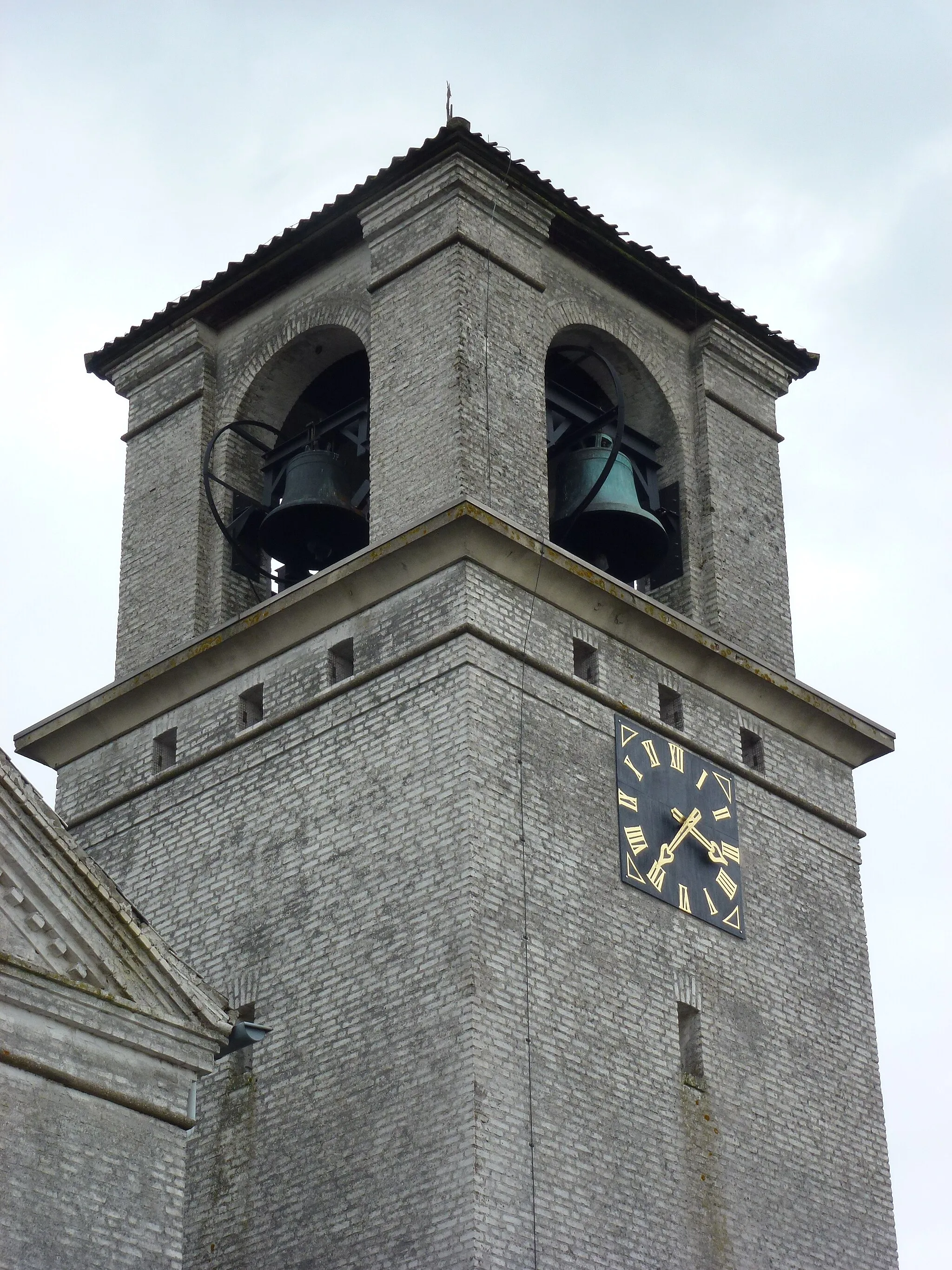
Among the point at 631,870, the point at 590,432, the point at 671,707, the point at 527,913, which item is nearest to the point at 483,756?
the point at 527,913

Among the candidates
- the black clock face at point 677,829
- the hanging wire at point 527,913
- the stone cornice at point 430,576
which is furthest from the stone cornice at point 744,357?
the black clock face at point 677,829

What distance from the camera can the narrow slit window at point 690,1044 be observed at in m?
26.5

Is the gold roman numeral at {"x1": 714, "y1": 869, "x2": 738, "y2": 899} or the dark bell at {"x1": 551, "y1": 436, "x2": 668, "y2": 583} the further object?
the dark bell at {"x1": 551, "y1": 436, "x2": 668, "y2": 583}

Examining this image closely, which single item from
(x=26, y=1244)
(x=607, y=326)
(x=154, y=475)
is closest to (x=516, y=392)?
(x=607, y=326)

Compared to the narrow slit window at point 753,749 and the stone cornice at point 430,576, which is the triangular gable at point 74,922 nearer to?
the stone cornice at point 430,576

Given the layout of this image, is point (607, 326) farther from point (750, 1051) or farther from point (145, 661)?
point (750, 1051)

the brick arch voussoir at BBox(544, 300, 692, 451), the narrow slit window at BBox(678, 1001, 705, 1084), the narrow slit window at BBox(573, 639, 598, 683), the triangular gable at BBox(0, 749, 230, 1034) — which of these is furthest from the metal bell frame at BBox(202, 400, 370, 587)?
the triangular gable at BBox(0, 749, 230, 1034)

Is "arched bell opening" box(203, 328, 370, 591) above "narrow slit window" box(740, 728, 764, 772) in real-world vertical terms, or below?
above

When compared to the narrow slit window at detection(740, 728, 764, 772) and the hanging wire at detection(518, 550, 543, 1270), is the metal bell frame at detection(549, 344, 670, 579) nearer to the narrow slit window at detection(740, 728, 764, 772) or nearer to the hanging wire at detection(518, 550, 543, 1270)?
the hanging wire at detection(518, 550, 543, 1270)

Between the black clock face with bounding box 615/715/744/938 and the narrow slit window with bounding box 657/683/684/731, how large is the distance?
1.15ft

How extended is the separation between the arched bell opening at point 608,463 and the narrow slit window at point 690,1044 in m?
5.37

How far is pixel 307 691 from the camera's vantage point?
28234 mm

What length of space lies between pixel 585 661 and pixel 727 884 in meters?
2.71

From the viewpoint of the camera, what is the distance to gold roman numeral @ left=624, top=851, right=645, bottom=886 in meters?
27.0
